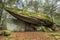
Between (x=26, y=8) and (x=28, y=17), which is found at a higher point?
(x=26, y=8)

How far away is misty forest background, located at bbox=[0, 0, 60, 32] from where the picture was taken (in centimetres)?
1413

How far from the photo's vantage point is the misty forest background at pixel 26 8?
14.1 metres

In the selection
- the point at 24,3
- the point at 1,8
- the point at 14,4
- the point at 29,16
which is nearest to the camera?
the point at 29,16

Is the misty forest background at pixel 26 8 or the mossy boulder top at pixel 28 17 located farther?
the misty forest background at pixel 26 8

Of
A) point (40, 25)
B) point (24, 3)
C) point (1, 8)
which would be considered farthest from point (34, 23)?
point (24, 3)

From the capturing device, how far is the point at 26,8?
1759 centimetres

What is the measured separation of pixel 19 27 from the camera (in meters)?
14.2

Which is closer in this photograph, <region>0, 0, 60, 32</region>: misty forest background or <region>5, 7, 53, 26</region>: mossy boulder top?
<region>5, 7, 53, 26</region>: mossy boulder top

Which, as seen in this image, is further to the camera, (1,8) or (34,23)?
(1,8)

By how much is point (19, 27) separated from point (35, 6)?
496 centimetres

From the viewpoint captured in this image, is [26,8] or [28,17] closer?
[28,17]

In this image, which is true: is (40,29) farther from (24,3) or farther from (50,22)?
(24,3)

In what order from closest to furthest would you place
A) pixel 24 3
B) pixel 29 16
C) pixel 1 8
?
pixel 29 16, pixel 1 8, pixel 24 3

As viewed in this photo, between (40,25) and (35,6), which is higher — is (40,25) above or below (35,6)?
below
